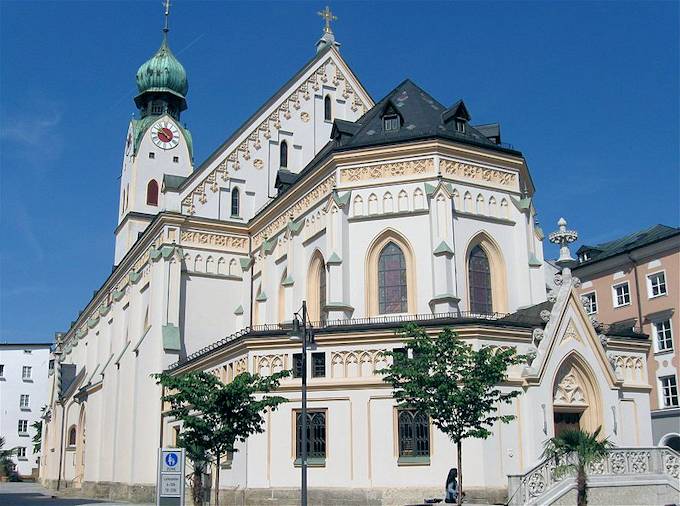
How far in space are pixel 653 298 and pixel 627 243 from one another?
Answer: 724 centimetres

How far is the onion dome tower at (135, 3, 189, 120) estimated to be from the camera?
6388 cm

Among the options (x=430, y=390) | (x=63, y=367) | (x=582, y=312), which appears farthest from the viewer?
(x=63, y=367)

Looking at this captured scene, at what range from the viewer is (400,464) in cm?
2842

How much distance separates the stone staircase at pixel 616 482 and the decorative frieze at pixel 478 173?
48.5 ft

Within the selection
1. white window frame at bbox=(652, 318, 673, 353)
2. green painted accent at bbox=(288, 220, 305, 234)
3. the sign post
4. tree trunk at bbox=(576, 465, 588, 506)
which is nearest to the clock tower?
green painted accent at bbox=(288, 220, 305, 234)

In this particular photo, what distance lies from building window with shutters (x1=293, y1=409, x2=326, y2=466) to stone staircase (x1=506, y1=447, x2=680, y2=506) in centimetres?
904

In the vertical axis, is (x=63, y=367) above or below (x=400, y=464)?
above

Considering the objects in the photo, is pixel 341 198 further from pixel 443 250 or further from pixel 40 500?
pixel 40 500

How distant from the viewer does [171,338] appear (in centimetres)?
4206

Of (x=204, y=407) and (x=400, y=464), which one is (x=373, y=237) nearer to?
(x=400, y=464)

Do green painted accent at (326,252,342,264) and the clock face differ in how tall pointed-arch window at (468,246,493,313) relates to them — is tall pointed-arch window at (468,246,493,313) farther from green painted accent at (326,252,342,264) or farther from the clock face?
the clock face

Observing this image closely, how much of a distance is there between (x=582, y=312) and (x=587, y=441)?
33.2 feet

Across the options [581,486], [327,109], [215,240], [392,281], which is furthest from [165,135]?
[581,486]

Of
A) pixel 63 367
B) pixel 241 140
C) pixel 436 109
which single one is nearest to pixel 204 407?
pixel 436 109
